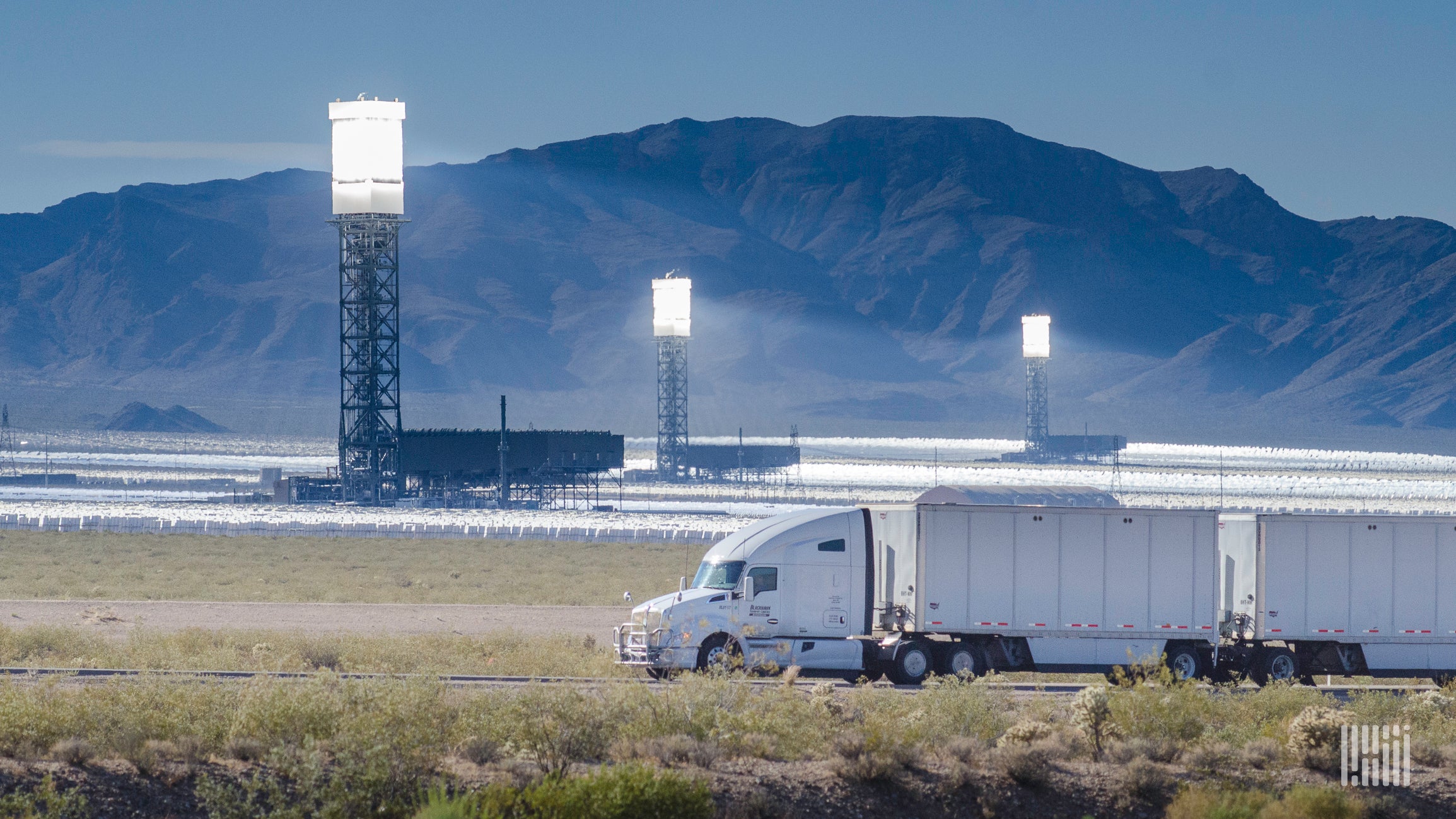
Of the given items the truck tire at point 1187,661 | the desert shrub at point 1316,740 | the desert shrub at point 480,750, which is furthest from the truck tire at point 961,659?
the desert shrub at point 480,750

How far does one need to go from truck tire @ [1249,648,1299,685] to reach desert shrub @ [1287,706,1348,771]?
679cm

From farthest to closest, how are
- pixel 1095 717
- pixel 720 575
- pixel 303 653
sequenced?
1. pixel 303 653
2. pixel 720 575
3. pixel 1095 717

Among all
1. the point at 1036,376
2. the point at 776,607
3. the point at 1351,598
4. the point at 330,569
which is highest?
the point at 1036,376

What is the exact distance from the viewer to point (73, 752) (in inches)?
574

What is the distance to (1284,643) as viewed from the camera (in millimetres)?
24328

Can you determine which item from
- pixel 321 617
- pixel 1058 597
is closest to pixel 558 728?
pixel 1058 597

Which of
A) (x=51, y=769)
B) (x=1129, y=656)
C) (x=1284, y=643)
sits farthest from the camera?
(x=1284, y=643)

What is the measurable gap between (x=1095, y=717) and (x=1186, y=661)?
672 cm

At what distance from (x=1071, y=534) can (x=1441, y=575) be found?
19.4ft

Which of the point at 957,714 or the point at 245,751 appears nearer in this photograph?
the point at 245,751

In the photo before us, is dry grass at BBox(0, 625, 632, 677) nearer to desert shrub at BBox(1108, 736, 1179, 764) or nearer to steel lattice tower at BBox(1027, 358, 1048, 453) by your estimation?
desert shrub at BBox(1108, 736, 1179, 764)

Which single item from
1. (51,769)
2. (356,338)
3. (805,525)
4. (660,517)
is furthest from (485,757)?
(356,338)

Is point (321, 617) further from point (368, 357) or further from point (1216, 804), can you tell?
point (368, 357)

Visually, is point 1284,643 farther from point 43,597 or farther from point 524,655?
point 43,597
